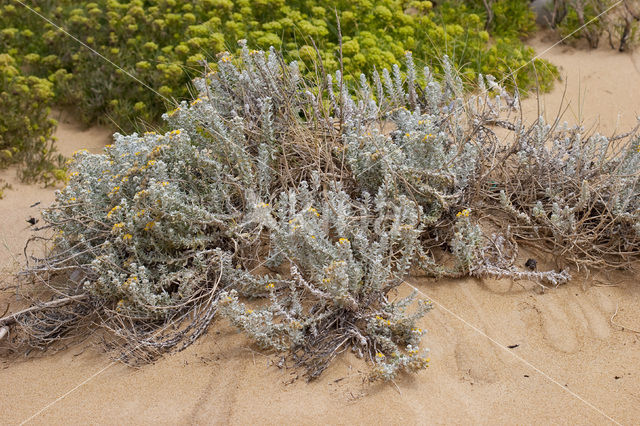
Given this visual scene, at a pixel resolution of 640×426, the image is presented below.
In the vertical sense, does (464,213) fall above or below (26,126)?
above

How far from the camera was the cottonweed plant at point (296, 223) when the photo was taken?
11.2 ft

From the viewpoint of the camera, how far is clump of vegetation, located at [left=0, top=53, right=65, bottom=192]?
19.5ft

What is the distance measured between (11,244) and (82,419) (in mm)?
2171

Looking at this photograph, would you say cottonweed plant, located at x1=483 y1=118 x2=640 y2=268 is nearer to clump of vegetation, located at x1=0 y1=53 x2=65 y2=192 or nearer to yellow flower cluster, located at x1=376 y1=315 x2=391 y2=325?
yellow flower cluster, located at x1=376 y1=315 x2=391 y2=325

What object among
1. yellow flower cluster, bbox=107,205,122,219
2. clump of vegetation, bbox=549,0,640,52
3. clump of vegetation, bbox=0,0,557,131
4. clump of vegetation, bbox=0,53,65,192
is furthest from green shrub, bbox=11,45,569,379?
clump of vegetation, bbox=549,0,640,52

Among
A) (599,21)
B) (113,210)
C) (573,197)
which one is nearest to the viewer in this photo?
(113,210)

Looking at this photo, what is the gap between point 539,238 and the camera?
3893mm

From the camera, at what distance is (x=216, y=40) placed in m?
5.68

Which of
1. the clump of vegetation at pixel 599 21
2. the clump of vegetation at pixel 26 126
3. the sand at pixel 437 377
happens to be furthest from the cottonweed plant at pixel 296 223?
the clump of vegetation at pixel 599 21

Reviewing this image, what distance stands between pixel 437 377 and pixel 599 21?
5.36m

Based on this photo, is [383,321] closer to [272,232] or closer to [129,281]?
[272,232]

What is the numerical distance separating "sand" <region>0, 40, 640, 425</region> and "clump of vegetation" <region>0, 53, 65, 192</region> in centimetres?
265
